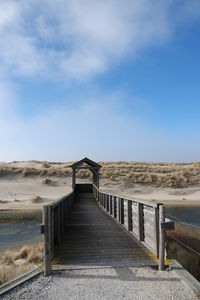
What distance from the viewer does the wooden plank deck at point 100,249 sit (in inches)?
193

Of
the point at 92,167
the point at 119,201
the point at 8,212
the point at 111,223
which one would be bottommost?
the point at 8,212

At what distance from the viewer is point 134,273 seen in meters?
4.34

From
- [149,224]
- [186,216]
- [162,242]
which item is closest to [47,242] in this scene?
[162,242]

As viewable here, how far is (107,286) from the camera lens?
3.87m

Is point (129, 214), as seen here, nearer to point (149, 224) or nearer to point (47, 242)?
point (149, 224)

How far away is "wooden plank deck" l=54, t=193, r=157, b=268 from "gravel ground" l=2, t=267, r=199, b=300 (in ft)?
1.26

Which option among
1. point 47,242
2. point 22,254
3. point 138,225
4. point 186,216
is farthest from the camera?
point 186,216

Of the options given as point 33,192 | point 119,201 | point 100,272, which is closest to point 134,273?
point 100,272

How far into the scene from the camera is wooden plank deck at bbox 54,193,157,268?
4902mm

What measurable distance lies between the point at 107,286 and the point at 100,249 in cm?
191

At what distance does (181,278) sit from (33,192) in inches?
1074

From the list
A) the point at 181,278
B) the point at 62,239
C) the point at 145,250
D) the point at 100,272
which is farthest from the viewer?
the point at 62,239

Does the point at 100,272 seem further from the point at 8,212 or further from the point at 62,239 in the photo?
the point at 8,212

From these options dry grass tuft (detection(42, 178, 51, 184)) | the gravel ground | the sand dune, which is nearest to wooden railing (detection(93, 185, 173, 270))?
the gravel ground
